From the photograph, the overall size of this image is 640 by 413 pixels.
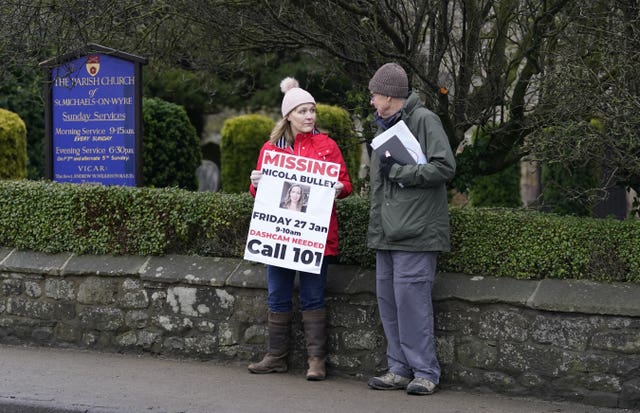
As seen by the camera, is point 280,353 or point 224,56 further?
point 224,56

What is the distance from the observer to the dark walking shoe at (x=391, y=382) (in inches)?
262

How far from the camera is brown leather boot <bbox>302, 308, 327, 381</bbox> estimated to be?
22.7 feet

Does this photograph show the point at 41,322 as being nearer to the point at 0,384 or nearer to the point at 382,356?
the point at 0,384

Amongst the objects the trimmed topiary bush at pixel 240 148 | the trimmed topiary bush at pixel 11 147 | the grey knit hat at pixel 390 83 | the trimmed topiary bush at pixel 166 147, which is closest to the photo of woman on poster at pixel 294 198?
the grey knit hat at pixel 390 83

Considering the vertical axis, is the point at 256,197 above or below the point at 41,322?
above

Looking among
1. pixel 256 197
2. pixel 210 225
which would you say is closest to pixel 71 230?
pixel 210 225

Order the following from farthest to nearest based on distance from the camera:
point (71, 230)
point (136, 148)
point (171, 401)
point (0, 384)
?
point (136, 148), point (71, 230), point (0, 384), point (171, 401)

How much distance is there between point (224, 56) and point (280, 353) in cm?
317

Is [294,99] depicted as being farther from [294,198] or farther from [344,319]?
[344,319]

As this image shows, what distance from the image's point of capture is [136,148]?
853 cm

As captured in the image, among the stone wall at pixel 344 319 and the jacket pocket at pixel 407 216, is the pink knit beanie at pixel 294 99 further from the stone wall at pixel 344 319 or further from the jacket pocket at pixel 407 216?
the stone wall at pixel 344 319

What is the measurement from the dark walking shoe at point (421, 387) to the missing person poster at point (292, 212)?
92cm

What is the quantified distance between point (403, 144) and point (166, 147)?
6.64 meters

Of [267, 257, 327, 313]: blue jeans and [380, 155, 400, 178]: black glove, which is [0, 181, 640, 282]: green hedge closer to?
[267, 257, 327, 313]: blue jeans
